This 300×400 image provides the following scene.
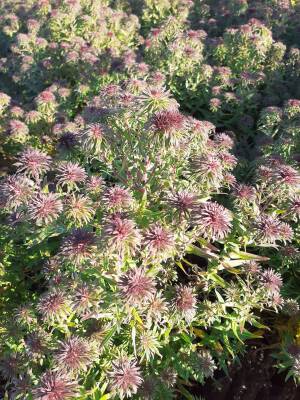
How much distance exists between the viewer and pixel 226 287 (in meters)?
3.03

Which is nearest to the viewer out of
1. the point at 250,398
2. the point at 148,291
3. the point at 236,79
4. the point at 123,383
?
the point at 148,291

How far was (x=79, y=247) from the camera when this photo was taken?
239 centimetres

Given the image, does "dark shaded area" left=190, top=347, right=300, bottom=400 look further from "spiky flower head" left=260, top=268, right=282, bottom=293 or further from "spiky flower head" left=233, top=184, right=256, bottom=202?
"spiky flower head" left=233, top=184, right=256, bottom=202

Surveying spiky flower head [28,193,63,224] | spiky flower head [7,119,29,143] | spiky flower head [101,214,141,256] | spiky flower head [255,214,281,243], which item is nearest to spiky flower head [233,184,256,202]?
spiky flower head [255,214,281,243]

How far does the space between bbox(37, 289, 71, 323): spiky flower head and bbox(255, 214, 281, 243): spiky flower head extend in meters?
1.27

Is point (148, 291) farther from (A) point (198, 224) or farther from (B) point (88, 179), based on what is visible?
(B) point (88, 179)

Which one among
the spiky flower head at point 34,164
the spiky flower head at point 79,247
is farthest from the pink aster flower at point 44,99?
the spiky flower head at point 79,247

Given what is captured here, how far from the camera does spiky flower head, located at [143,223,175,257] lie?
237 centimetres

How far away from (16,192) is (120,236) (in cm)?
79

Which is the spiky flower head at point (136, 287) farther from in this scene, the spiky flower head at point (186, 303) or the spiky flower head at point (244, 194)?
the spiky flower head at point (244, 194)

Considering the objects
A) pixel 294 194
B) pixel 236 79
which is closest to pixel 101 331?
pixel 294 194

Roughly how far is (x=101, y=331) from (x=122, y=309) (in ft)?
1.74

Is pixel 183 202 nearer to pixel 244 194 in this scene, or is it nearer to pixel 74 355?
pixel 244 194

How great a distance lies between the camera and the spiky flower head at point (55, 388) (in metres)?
2.20
